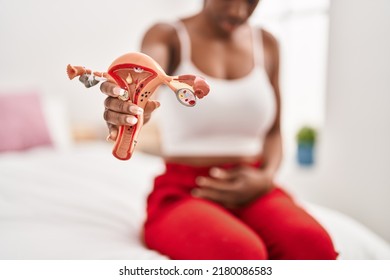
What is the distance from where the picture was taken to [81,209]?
81cm

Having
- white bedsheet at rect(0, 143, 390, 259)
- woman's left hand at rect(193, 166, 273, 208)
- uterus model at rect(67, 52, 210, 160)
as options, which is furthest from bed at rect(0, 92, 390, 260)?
uterus model at rect(67, 52, 210, 160)

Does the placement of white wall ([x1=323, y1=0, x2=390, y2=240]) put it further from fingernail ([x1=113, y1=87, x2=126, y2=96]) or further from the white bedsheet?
fingernail ([x1=113, y1=87, x2=126, y2=96])

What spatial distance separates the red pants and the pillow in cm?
85

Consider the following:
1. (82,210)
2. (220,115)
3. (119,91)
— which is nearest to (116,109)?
(119,91)

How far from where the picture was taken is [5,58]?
2.87 feet

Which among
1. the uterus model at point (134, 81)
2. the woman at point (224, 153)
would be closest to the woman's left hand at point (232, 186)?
the woman at point (224, 153)

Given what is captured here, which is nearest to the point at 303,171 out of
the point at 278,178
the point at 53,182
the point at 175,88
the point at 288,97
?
the point at 278,178

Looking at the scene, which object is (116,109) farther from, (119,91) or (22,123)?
(22,123)

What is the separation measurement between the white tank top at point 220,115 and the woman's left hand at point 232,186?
0.03 metres

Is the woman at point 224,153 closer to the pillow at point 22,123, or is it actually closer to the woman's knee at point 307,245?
the woman's knee at point 307,245

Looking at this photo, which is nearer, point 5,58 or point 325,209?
point 325,209

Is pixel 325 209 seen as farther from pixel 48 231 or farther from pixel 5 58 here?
pixel 5 58

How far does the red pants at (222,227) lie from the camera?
52cm
